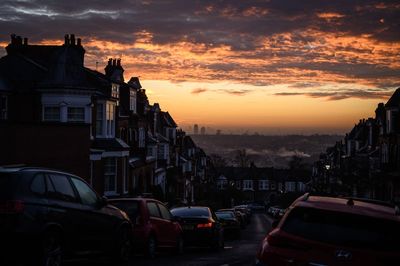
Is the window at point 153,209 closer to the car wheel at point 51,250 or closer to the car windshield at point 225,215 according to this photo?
the car wheel at point 51,250

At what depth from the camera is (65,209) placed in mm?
10797

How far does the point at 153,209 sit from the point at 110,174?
23385 mm

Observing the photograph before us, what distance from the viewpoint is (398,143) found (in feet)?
177

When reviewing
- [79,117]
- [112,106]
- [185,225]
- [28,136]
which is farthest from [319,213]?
[112,106]

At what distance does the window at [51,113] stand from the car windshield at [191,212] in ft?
55.9

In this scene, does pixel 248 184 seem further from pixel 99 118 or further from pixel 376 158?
pixel 99 118

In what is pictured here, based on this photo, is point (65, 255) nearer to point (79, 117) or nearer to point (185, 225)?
point (185, 225)

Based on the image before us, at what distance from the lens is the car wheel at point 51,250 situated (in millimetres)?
10031

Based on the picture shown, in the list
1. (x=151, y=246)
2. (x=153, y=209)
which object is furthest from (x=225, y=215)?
(x=151, y=246)

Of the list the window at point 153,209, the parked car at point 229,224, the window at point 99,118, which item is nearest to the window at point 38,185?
the window at point 153,209

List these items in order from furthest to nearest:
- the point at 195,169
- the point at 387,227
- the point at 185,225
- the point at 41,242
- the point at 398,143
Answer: the point at 195,169
the point at 398,143
the point at 185,225
the point at 41,242
the point at 387,227

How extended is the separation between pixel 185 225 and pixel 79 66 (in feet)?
63.7

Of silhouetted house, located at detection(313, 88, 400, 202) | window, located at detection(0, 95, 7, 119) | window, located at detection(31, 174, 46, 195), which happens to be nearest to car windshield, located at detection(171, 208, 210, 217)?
window, located at detection(31, 174, 46, 195)

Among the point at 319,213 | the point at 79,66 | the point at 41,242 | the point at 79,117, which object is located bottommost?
the point at 41,242
